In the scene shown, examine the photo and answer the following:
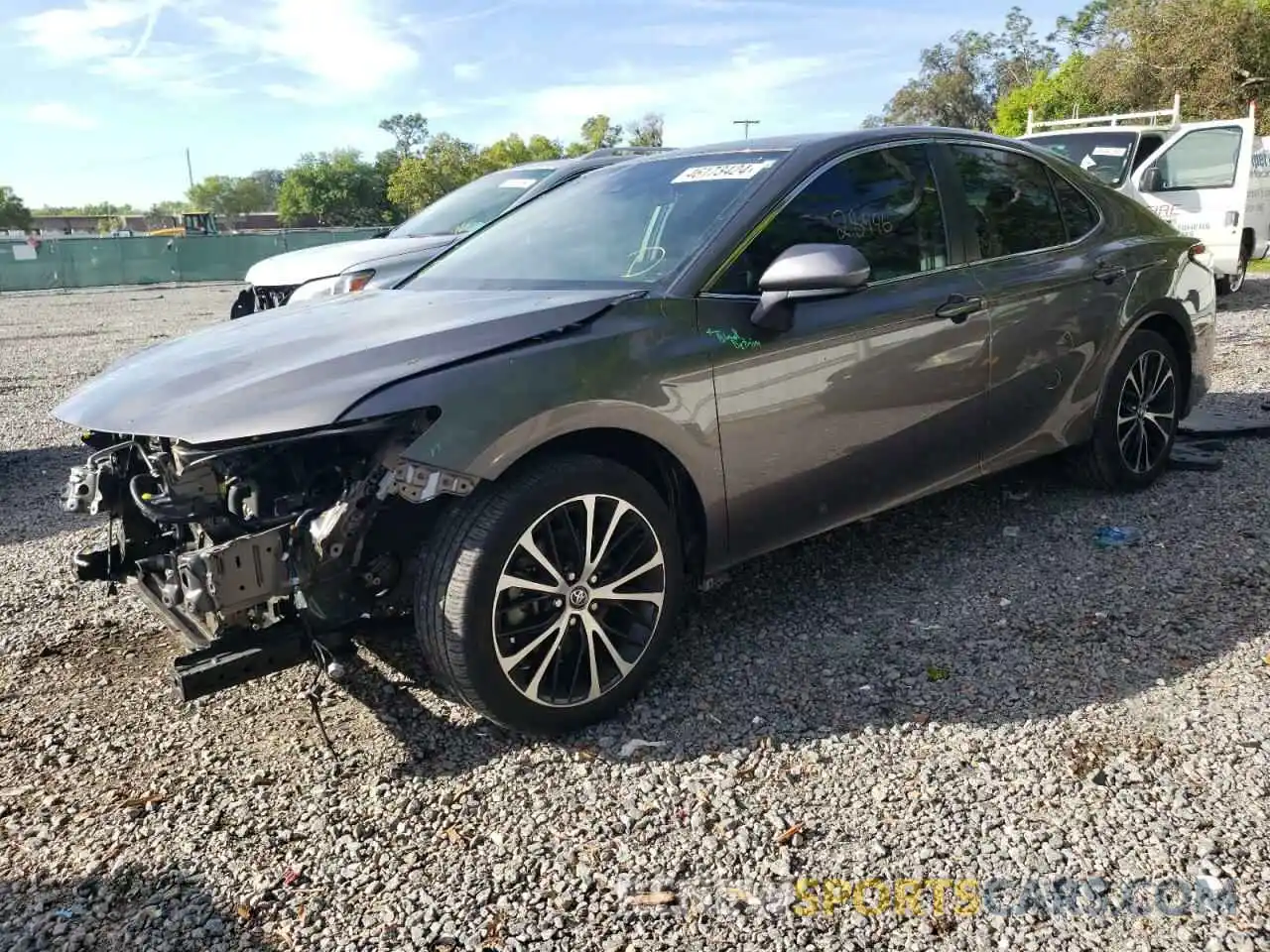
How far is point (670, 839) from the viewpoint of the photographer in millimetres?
2574

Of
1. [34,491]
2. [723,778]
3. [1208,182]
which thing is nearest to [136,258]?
[34,491]

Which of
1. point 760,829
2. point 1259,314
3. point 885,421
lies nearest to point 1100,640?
point 885,421

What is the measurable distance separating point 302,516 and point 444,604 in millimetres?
447

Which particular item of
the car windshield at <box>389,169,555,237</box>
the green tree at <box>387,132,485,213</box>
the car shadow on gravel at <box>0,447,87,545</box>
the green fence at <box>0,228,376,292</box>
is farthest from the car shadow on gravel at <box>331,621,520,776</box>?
the green tree at <box>387,132,485,213</box>

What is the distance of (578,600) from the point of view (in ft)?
9.82

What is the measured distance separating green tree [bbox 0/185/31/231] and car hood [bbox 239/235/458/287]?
110m

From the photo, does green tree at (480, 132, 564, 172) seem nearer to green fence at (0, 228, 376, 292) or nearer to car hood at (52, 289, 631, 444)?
green fence at (0, 228, 376, 292)

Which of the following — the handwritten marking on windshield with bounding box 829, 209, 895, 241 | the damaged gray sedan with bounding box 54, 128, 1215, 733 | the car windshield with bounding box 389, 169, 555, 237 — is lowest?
the damaged gray sedan with bounding box 54, 128, 1215, 733

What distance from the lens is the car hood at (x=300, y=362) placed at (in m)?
2.65

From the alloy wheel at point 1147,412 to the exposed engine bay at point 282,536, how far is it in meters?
3.55

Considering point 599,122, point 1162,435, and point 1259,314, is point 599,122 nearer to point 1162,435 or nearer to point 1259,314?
point 1259,314

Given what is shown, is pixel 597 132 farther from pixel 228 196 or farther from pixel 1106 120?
pixel 228 196

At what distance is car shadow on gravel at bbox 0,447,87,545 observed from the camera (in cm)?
529

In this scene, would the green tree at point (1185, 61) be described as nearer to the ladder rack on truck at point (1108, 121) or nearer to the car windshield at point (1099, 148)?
the ladder rack on truck at point (1108, 121)
